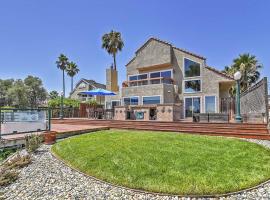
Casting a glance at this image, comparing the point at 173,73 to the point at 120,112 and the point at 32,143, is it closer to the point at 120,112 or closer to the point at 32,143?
the point at 120,112

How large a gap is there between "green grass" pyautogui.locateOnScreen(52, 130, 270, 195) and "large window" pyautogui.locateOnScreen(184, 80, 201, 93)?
506 inches

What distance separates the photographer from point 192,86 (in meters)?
21.8

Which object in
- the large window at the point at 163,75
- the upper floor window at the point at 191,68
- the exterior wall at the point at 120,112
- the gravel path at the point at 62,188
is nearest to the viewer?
the gravel path at the point at 62,188

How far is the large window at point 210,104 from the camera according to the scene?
20.2 m

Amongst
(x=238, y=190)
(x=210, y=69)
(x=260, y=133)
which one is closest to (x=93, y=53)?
(x=210, y=69)

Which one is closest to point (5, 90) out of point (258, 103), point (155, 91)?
point (155, 91)

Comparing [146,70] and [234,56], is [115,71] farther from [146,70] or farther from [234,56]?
[234,56]

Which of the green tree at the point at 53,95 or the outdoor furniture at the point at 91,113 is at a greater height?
the green tree at the point at 53,95

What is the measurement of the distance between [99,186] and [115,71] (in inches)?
1000

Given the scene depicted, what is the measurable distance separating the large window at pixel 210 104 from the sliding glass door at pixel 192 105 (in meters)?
0.75

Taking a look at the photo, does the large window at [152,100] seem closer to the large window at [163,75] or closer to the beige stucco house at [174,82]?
→ the beige stucco house at [174,82]

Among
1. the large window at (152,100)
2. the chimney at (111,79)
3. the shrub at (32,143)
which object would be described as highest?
the chimney at (111,79)

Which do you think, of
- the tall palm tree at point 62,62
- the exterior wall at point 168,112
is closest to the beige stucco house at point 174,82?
the exterior wall at point 168,112

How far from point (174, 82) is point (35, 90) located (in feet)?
Answer: 172
